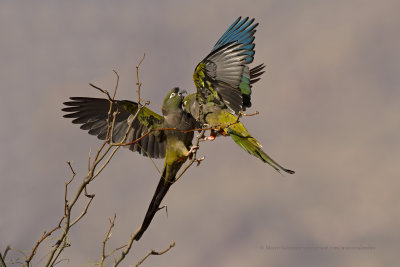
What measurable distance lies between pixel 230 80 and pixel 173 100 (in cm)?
90

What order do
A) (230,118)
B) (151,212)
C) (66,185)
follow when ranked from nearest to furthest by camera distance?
(66,185)
(151,212)
(230,118)

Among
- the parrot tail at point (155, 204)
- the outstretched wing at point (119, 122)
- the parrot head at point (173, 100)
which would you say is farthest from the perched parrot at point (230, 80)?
the parrot tail at point (155, 204)

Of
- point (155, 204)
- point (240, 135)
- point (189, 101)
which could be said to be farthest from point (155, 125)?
point (155, 204)

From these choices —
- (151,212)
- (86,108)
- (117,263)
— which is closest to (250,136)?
(151,212)

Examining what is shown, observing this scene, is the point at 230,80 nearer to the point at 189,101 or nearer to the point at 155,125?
the point at 189,101

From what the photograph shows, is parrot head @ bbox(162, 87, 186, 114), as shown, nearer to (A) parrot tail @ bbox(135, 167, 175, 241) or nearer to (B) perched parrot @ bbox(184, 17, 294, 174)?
(B) perched parrot @ bbox(184, 17, 294, 174)

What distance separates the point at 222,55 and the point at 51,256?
4060mm

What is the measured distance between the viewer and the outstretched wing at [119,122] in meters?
7.55

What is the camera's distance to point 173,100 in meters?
7.19

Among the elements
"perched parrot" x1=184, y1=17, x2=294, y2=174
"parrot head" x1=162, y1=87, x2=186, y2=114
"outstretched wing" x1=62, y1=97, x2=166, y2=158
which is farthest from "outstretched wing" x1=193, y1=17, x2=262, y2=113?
"outstretched wing" x1=62, y1=97, x2=166, y2=158

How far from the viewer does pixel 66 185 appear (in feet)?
13.2

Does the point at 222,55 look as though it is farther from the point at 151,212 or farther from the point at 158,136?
the point at 151,212

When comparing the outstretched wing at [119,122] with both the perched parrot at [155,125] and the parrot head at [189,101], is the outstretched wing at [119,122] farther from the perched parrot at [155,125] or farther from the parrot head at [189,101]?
the parrot head at [189,101]

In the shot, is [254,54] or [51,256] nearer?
[51,256]
